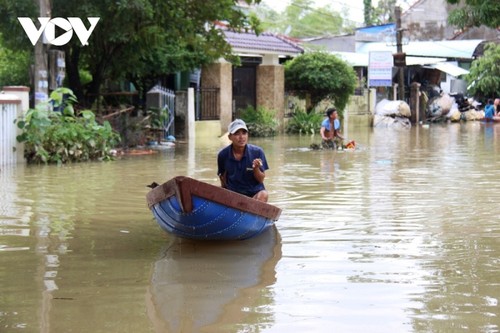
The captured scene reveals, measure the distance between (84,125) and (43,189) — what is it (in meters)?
4.92

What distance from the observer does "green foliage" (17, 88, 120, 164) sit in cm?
1697

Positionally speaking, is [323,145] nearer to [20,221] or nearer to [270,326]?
[20,221]

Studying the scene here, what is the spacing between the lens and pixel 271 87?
105 feet

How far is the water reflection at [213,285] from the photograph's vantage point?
575 cm

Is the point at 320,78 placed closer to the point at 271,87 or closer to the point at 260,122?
the point at 271,87

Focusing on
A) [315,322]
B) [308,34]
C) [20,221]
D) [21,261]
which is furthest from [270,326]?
[308,34]

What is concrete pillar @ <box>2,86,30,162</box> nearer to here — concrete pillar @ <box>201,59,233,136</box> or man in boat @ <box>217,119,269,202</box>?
man in boat @ <box>217,119,269,202</box>

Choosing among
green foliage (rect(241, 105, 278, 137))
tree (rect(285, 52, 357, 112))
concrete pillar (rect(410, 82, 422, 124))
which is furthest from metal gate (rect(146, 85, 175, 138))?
concrete pillar (rect(410, 82, 422, 124))

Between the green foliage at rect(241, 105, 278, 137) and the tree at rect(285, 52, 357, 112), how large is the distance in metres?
3.38

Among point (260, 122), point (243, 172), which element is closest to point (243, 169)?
point (243, 172)

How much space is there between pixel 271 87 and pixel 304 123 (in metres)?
1.89

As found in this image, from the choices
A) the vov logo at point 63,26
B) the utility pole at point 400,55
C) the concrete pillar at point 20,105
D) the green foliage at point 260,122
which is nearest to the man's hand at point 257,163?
the vov logo at point 63,26

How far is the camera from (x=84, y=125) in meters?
18.0

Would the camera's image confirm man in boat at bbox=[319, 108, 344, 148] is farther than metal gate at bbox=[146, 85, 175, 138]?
No
